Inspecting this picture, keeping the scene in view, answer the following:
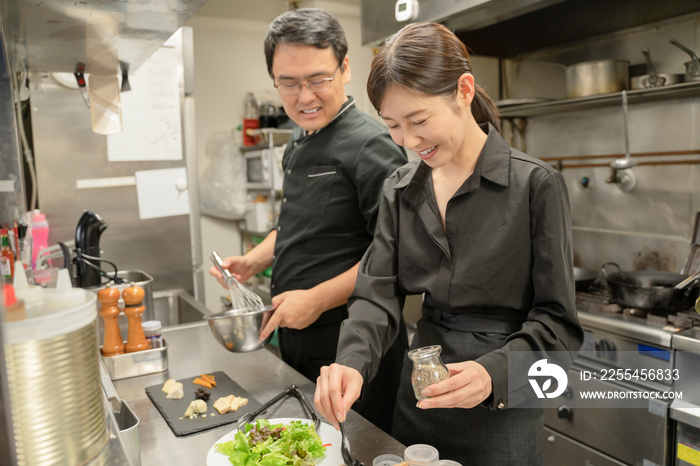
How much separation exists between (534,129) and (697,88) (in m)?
0.96

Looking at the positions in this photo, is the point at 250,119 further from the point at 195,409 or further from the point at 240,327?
the point at 195,409

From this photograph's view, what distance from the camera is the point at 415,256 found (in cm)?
122

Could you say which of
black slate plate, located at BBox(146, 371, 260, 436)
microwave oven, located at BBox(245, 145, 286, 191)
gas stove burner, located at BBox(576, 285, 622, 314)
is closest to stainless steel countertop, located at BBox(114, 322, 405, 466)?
black slate plate, located at BBox(146, 371, 260, 436)

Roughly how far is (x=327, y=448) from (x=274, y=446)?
0.35 feet

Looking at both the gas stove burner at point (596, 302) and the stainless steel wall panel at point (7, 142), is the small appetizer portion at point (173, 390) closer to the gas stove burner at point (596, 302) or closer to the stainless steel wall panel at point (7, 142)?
the stainless steel wall panel at point (7, 142)

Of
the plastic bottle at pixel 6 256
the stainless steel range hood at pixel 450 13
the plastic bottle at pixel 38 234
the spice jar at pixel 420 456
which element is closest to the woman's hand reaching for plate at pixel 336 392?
the spice jar at pixel 420 456

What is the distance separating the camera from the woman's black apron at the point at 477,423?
3.79 feet

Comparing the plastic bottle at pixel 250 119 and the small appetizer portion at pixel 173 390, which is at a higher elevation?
the plastic bottle at pixel 250 119

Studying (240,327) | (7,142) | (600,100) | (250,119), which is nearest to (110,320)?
(240,327)

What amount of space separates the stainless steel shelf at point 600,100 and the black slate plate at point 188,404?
187cm

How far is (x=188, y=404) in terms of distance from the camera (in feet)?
4.19

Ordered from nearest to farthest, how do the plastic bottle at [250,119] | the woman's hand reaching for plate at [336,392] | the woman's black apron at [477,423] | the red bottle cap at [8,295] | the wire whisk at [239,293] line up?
1. the red bottle cap at [8,295]
2. the woman's hand reaching for plate at [336,392]
3. the woman's black apron at [477,423]
4. the wire whisk at [239,293]
5. the plastic bottle at [250,119]

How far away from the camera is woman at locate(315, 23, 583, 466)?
1.06m

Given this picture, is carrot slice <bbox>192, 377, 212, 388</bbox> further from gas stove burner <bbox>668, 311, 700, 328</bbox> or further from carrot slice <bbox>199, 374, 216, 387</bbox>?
gas stove burner <bbox>668, 311, 700, 328</bbox>
